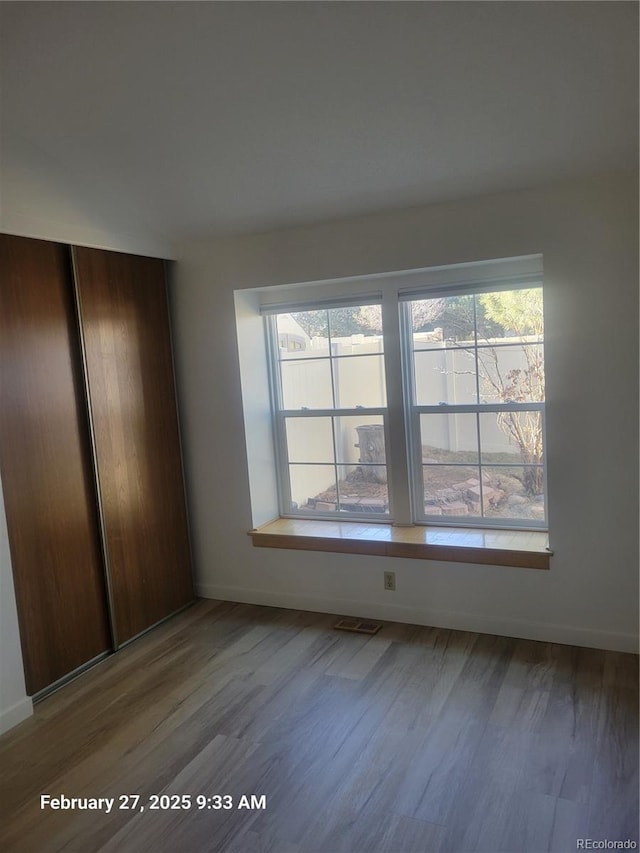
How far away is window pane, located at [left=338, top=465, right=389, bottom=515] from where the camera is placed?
11.9 feet

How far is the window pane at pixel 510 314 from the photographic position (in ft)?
10.3

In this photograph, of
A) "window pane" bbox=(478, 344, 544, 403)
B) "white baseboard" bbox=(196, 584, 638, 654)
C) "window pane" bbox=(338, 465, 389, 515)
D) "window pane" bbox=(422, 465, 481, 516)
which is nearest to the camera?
"white baseboard" bbox=(196, 584, 638, 654)

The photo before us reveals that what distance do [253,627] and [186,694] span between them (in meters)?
0.68

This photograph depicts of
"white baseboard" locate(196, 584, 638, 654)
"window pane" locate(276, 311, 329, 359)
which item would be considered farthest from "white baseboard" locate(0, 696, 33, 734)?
"window pane" locate(276, 311, 329, 359)

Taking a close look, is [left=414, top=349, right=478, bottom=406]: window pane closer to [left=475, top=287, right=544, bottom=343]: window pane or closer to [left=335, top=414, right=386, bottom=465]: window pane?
[left=475, top=287, right=544, bottom=343]: window pane

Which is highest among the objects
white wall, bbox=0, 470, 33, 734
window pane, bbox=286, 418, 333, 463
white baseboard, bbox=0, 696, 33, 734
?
window pane, bbox=286, 418, 333, 463

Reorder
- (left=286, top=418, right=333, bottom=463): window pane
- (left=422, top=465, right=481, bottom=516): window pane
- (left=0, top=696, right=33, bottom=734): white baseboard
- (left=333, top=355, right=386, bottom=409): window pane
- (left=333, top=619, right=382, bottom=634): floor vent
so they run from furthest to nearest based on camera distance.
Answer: (left=286, top=418, right=333, bottom=463): window pane < (left=333, top=355, right=386, bottom=409): window pane < (left=422, top=465, right=481, bottom=516): window pane < (left=333, top=619, right=382, bottom=634): floor vent < (left=0, top=696, right=33, bottom=734): white baseboard

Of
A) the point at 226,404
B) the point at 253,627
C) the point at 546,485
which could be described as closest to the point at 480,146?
the point at 546,485

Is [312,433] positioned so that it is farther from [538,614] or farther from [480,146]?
[480,146]

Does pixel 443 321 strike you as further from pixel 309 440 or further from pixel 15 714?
pixel 15 714

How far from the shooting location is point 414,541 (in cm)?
328

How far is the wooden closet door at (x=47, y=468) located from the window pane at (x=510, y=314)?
208 centimetres

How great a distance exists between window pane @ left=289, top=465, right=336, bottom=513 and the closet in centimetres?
70

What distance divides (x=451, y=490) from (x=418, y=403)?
0.52 metres
